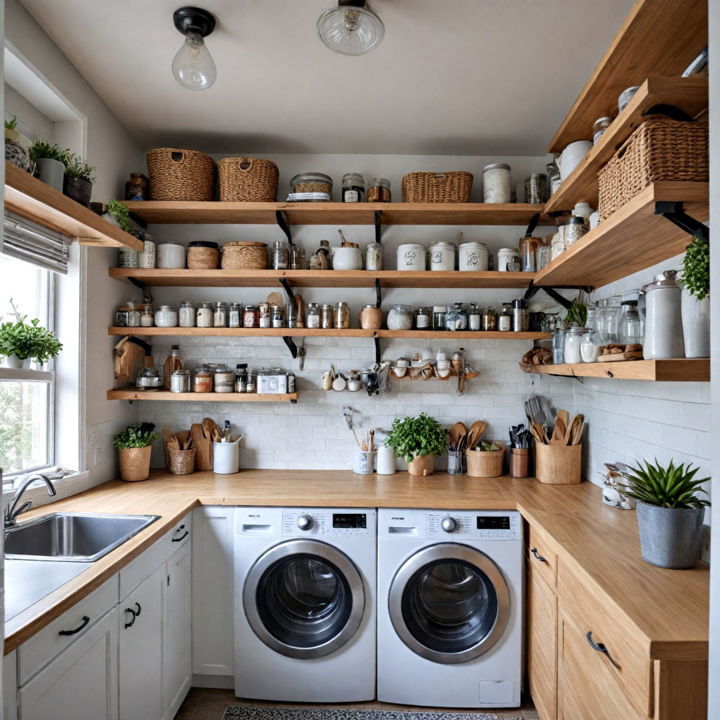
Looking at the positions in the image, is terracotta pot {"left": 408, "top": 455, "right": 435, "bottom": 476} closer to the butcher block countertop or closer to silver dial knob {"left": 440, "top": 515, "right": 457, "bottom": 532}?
the butcher block countertop

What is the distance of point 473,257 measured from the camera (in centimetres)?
288

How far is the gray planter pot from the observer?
1.53 meters

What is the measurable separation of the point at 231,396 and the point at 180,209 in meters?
1.04

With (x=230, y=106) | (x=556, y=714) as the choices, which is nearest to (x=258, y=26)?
(x=230, y=106)

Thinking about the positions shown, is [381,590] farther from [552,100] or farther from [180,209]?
[552,100]

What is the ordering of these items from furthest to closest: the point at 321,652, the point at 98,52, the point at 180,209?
the point at 180,209 < the point at 321,652 < the point at 98,52

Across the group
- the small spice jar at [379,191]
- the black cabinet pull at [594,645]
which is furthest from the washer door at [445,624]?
the small spice jar at [379,191]

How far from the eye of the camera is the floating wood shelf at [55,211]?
4.91 feet

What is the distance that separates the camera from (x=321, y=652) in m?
2.37

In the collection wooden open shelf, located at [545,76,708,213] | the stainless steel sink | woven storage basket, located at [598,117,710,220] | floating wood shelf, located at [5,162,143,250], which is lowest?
the stainless steel sink

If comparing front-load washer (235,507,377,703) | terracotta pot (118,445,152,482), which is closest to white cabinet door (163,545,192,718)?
front-load washer (235,507,377,703)

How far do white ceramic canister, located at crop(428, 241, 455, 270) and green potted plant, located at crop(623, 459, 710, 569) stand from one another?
1588 mm

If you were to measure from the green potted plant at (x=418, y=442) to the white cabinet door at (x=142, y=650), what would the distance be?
1.34 m

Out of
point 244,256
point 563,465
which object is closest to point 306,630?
point 563,465
